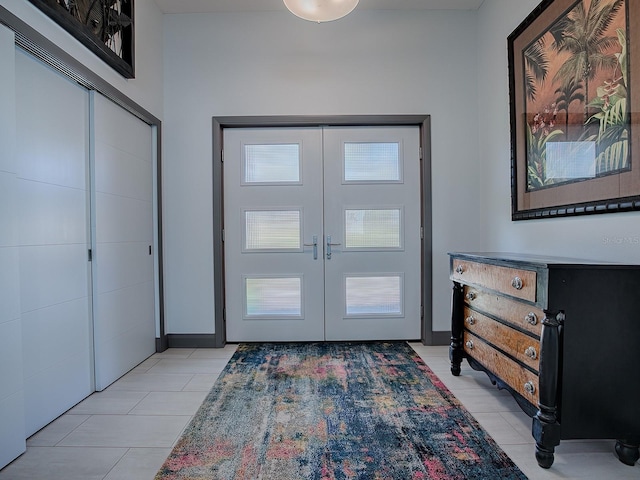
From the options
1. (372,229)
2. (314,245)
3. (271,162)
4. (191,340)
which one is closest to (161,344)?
(191,340)

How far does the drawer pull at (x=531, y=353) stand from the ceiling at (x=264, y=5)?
3037mm

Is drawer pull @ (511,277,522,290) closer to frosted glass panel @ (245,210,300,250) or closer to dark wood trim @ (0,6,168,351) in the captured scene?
frosted glass panel @ (245,210,300,250)

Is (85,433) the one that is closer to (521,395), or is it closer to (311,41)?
(521,395)

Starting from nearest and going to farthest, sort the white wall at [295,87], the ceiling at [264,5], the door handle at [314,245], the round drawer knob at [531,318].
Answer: the round drawer knob at [531,318] → the ceiling at [264,5] → the white wall at [295,87] → the door handle at [314,245]

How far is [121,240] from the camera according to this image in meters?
2.69

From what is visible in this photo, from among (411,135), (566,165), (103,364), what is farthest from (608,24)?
(103,364)

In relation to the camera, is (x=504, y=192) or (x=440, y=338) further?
(x=440, y=338)

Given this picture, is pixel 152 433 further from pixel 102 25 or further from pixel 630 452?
pixel 102 25

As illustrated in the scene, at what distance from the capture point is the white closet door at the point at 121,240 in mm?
2410

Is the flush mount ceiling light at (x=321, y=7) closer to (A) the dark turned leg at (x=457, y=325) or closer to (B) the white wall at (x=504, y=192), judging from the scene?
(B) the white wall at (x=504, y=192)

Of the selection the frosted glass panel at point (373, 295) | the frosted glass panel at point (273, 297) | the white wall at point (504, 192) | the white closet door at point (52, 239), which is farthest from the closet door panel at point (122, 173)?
the white wall at point (504, 192)

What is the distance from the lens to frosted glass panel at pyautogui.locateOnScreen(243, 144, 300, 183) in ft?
11.1

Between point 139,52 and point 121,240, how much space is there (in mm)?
1529

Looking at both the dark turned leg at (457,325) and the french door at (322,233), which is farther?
the french door at (322,233)
